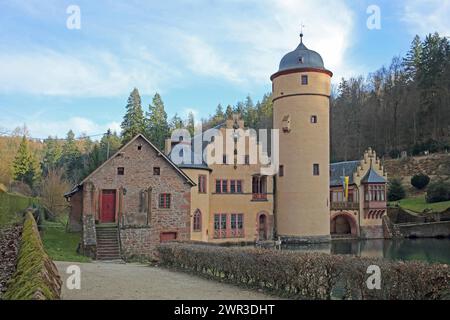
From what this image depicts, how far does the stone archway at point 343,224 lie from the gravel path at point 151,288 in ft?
108

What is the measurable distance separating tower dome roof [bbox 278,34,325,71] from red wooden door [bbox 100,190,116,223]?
18.8 m

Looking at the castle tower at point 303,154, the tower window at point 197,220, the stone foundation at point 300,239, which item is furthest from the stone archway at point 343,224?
the tower window at point 197,220

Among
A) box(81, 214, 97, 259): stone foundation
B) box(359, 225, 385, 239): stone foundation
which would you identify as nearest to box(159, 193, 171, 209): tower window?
box(81, 214, 97, 259): stone foundation

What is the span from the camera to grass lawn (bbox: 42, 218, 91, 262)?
72.4ft

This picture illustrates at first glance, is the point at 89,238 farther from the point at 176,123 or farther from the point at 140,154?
the point at 176,123

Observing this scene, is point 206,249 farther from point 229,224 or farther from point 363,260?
point 229,224

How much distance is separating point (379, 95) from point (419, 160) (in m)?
18.3

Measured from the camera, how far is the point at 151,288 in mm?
12445

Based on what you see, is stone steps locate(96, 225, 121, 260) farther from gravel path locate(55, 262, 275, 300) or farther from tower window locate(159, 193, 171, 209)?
gravel path locate(55, 262, 275, 300)

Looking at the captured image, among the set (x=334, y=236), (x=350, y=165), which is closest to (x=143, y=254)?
(x=334, y=236)

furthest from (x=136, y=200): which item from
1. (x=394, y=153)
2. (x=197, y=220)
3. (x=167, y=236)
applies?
(x=394, y=153)

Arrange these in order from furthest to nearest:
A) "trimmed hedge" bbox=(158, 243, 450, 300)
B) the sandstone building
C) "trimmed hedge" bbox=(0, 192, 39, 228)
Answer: the sandstone building
"trimmed hedge" bbox=(0, 192, 39, 228)
"trimmed hedge" bbox=(158, 243, 450, 300)

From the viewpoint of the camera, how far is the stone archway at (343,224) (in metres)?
45.8

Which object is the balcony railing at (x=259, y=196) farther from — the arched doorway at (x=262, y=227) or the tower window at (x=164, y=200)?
the tower window at (x=164, y=200)
